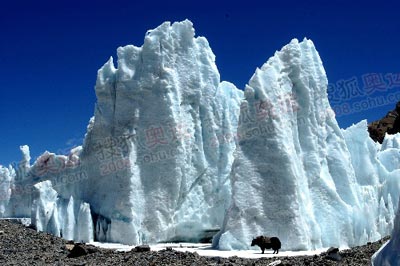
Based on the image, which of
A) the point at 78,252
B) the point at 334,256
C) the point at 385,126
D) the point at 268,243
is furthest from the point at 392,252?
the point at 385,126

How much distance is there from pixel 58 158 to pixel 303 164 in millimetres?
16054

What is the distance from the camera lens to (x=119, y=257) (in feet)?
48.4

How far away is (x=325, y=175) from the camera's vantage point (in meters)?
21.8

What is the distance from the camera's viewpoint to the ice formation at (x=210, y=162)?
64.1ft

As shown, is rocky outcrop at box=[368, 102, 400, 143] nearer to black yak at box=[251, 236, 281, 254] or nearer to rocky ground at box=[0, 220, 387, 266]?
black yak at box=[251, 236, 281, 254]

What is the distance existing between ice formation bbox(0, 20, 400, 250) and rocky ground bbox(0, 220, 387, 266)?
13.9ft

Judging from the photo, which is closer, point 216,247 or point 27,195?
point 216,247

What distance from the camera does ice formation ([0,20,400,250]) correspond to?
64.1 feet

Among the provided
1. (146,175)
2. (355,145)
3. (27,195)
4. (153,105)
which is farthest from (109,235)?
(27,195)

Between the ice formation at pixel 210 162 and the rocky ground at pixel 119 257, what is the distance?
4.24m

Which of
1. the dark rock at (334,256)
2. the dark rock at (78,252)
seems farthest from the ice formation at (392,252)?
the dark rock at (78,252)

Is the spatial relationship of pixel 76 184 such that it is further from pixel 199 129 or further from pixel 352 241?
pixel 352 241

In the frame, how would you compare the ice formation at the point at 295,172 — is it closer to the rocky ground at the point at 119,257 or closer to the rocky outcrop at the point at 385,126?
the rocky ground at the point at 119,257

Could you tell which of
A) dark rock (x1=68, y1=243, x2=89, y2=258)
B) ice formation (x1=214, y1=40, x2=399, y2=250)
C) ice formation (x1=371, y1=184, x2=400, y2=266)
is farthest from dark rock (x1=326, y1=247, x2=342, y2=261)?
dark rock (x1=68, y1=243, x2=89, y2=258)
